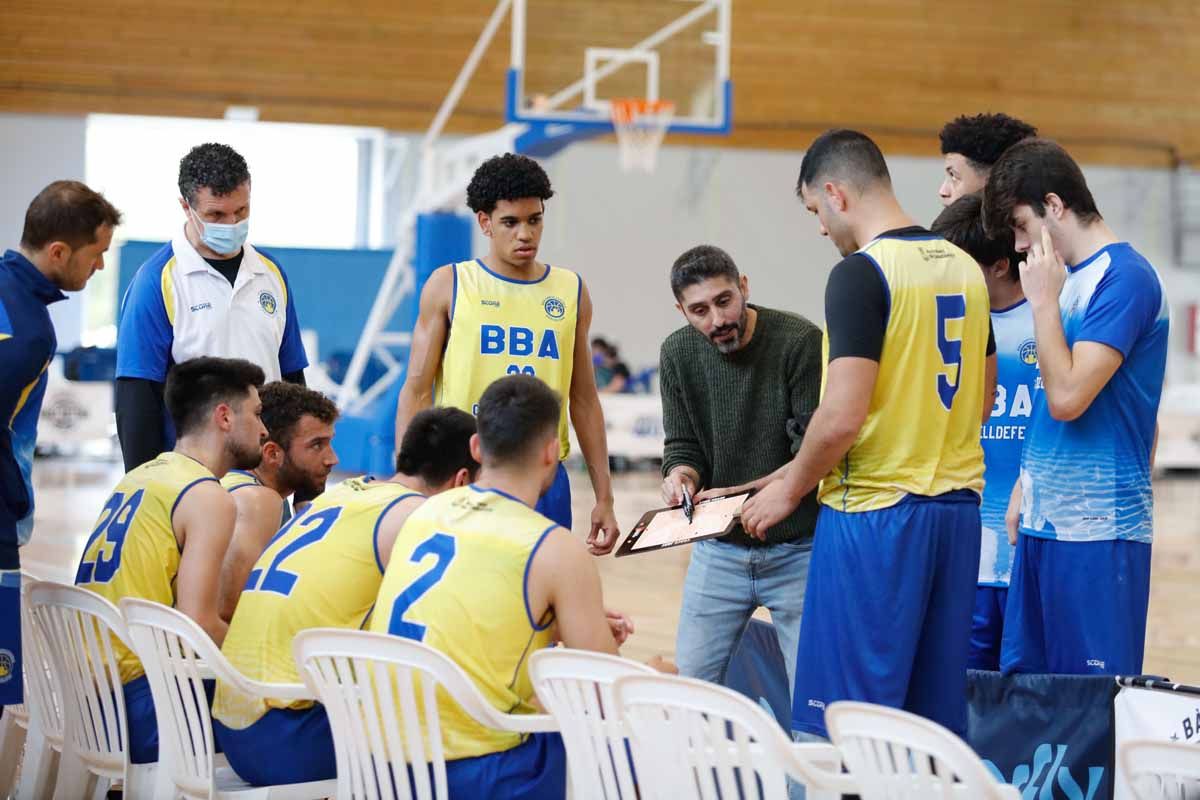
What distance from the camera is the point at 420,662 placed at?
105 inches

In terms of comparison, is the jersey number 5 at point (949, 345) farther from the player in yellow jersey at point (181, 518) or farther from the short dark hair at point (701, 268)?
the player in yellow jersey at point (181, 518)

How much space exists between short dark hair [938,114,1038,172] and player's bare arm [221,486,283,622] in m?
2.42

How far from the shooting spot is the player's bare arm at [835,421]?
308 centimetres

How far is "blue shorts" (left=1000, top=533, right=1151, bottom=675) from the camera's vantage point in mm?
3494

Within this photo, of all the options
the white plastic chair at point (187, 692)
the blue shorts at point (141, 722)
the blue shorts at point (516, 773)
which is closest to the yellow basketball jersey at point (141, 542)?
the blue shorts at point (141, 722)

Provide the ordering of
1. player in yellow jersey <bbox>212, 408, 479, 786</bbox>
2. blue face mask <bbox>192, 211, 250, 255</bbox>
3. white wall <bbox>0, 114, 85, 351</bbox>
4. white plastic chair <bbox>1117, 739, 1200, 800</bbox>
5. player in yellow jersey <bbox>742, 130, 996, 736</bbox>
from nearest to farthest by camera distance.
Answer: white plastic chair <bbox>1117, 739, 1200, 800</bbox>, player in yellow jersey <bbox>742, 130, 996, 736</bbox>, player in yellow jersey <bbox>212, 408, 479, 786</bbox>, blue face mask <bbox>192, 211, 250, 255</bbox>, white wall <bbox>0, 114, 85, 351</bbox>

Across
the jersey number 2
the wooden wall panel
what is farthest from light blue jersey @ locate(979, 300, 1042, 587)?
the wooden wall panel

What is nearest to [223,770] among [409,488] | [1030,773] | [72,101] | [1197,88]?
[409,488]

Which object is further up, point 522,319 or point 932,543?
point 522,319

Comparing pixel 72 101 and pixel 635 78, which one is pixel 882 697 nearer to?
pixel 635 78

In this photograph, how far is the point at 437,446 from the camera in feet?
11.3

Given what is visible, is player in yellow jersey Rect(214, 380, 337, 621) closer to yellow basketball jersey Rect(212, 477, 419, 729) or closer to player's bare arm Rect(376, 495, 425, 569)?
yellow basketball jersey Rect(212, 477, 419, 729)

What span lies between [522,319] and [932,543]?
1.71 meters

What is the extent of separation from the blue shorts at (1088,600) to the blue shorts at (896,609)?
1.41ft
